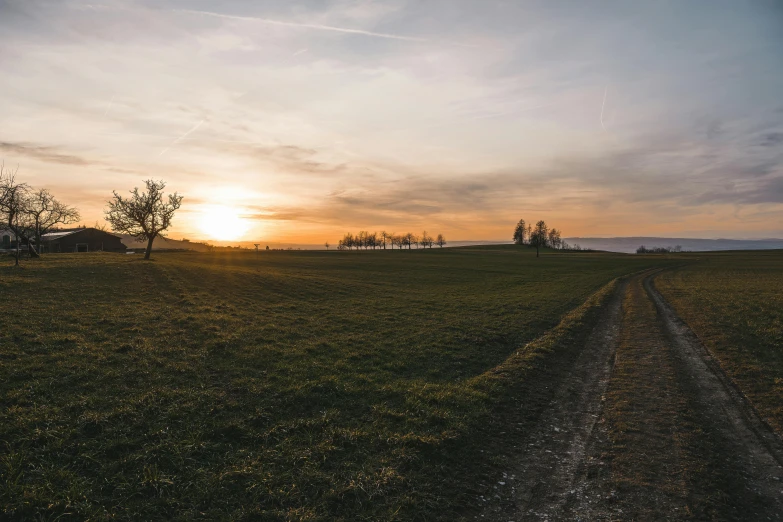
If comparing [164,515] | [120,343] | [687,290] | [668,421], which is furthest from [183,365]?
[687,290]

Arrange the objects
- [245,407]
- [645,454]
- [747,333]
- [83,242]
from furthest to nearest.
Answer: [83,242]
[747,333]
[245,407]
[645,454]

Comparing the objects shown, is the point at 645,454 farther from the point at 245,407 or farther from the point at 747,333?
the point at 747,333

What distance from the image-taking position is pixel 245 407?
12.1 m

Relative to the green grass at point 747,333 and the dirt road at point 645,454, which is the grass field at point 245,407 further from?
the green grass at point 747,333

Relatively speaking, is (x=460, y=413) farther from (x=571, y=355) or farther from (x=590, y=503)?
(x=571, y=355)

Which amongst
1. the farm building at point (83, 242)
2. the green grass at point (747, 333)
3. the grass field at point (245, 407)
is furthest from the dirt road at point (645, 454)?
the farm building at point (83, 242)

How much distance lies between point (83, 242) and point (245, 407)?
127 metres

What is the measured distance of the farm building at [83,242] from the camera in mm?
102125

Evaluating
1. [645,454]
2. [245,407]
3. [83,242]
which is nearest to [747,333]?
[645,454]

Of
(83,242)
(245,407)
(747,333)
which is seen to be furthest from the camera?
(83,242)

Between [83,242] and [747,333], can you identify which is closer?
[747,333]

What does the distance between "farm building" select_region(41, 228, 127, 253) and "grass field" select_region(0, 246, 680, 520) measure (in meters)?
98.1

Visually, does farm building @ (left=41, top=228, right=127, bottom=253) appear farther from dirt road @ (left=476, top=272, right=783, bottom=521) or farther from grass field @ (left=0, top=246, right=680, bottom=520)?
dirt road @ (left=476, top=272, right=783, bottom=521)

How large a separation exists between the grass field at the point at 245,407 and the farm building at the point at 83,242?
98.1 m
